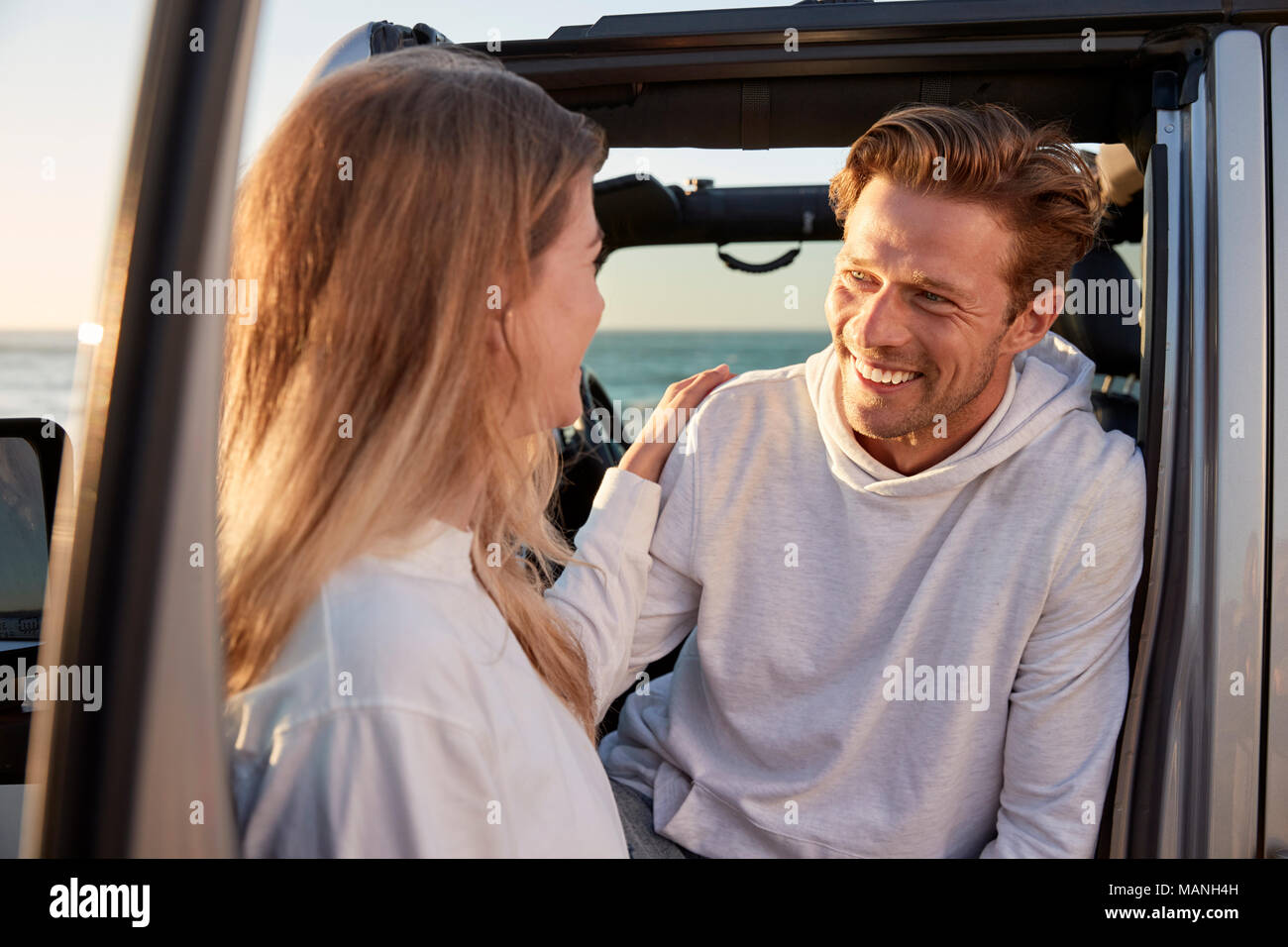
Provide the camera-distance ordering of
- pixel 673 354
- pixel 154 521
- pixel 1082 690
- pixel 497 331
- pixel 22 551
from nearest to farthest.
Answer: pixel 154 521, pixel 497 331, pixel 22 551, pixel 1082 690, pixel 673 354

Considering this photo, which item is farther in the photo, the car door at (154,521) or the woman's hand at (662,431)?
the woman's hand at (662,431)

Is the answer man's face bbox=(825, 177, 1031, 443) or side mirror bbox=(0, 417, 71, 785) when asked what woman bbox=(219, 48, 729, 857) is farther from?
man's face bbox=(825, 177, 1031, 443)

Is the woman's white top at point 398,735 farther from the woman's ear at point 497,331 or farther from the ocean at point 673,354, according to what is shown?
the ocean at point 673,354

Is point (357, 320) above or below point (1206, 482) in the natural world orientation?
above

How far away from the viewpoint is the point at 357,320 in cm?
105

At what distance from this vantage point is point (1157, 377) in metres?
1.53

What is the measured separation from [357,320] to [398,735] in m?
0.41

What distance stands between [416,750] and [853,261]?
1254 millimetres

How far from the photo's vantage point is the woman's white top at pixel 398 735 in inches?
35.7

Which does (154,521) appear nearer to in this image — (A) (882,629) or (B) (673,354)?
(A) (882,629)

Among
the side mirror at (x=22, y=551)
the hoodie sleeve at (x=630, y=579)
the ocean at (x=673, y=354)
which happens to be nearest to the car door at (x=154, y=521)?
the side mirror at (x=22, y=551)

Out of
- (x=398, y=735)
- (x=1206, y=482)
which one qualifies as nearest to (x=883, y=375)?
(x=1206, y=482)
